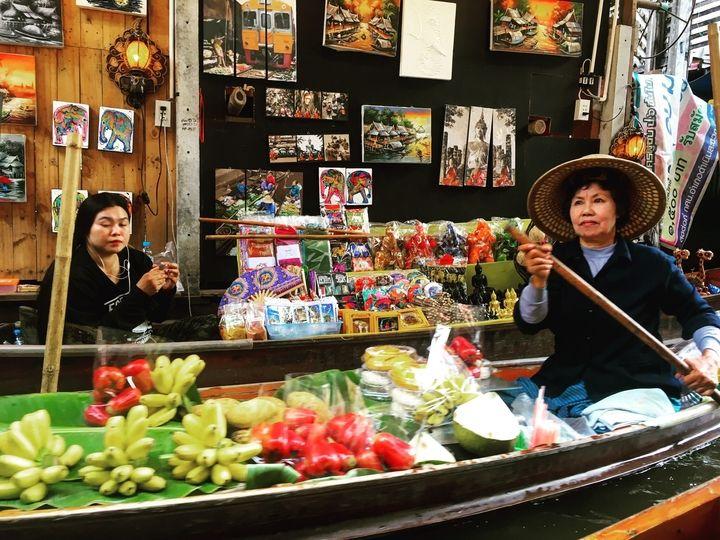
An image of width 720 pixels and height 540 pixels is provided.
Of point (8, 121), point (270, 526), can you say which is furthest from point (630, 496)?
point (8, 121)

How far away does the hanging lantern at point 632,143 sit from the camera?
537 cm

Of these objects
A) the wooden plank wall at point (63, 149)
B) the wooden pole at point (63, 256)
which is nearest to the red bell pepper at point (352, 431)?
the wooden pole at point (63, 256)

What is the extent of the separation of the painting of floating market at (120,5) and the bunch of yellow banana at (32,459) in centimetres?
357

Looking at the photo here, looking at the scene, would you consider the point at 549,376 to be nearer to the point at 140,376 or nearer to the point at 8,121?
the point at 140,376

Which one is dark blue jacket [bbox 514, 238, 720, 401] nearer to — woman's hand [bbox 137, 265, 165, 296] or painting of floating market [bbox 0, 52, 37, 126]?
woman's hand [bbox 137, 265, 165, 296]

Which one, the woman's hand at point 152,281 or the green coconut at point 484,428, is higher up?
the woman's hand at point 152,281

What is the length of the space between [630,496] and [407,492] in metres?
1.01

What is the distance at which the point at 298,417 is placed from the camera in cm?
169

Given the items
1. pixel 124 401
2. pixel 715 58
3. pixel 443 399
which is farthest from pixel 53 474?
pixel 715 58

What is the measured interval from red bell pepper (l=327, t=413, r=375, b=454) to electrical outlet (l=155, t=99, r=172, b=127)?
3.24 meters

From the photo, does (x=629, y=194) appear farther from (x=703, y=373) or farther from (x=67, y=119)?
(x=67, y=119)

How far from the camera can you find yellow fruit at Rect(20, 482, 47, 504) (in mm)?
1314

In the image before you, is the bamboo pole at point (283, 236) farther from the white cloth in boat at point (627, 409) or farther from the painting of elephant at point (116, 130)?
the white cloth in boat at point (627, 409)

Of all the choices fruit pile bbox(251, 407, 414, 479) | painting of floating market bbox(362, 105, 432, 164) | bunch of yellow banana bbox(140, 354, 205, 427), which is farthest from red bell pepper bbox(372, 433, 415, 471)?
painting of floating market bbox(362, 105, 432, 164)
